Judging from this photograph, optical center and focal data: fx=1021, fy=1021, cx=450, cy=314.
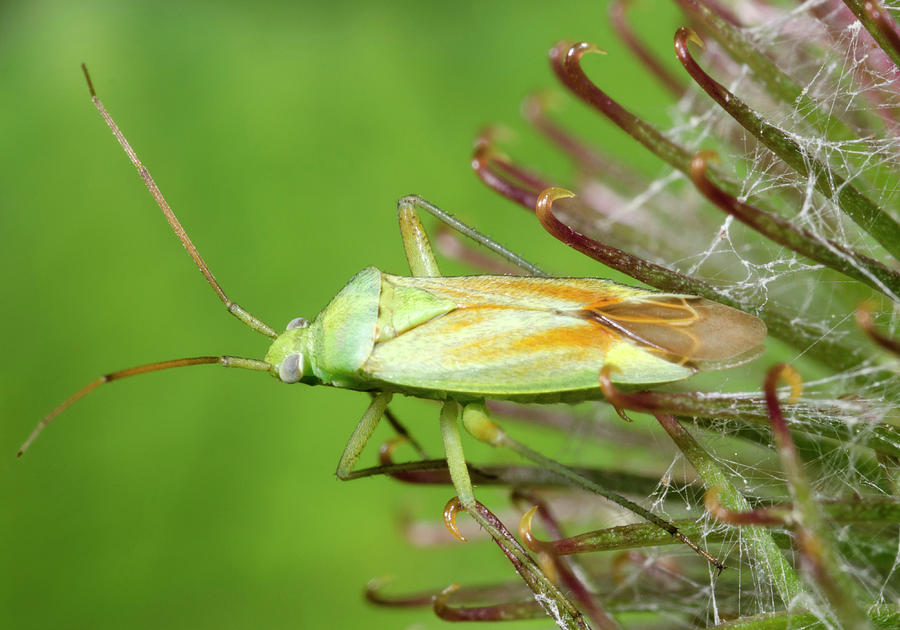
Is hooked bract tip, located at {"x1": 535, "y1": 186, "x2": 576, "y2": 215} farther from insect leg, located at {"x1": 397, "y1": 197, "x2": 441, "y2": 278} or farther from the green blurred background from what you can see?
the green blurred background

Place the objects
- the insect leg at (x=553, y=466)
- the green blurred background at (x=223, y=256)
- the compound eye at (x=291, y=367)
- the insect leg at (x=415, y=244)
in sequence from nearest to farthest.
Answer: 1. the insect leg at (x=553, y=466)
2. the compound eye at (x=291, y=367)
3. the insect leg at (x=415, y=244)
4. the green blurred background at (x=223, y=256)

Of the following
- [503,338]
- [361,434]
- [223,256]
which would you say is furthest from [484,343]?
[223,256]

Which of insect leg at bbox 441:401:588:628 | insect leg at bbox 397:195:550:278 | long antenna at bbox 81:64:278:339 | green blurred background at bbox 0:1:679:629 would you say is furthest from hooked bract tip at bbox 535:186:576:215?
green blurred background at bbox 0:1:679:629

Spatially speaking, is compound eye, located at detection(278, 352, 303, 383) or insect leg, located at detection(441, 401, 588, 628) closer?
insect leg, located at detection(441, 401, 588, 628)

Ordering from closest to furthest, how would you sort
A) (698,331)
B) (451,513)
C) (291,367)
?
1. (698,331)
2. (451,513)
3. (291,367)

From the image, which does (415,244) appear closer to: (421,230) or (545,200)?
(421,230)

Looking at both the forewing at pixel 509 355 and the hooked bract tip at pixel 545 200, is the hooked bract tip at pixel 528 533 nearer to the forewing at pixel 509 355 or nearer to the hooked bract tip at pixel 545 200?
the forewing at pixel 509 355

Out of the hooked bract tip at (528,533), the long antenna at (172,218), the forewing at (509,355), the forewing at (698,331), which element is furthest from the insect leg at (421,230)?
the hooked bract tip at (528,533)
